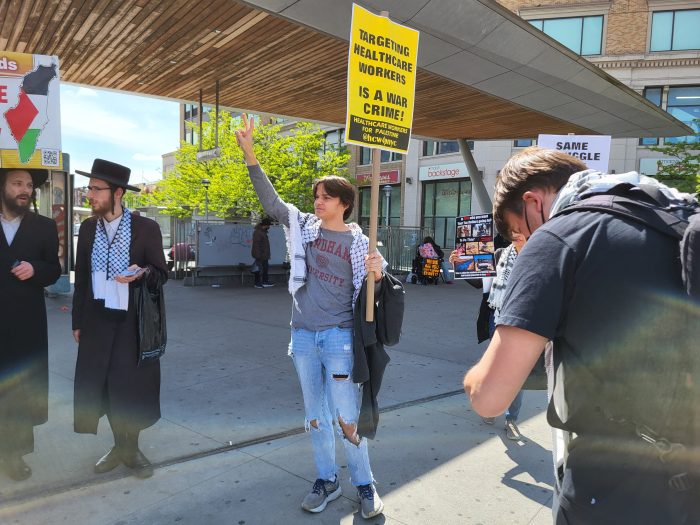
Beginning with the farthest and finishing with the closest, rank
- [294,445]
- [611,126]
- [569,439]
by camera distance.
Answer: [611,126], [294,445], [569,439]

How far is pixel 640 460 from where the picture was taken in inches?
48.4

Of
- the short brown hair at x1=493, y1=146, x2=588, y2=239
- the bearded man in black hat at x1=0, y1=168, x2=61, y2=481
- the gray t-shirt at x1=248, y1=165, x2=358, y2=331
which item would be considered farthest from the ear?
the bearded man in black hat at x1=0, y1=168, x2=61, y2=481

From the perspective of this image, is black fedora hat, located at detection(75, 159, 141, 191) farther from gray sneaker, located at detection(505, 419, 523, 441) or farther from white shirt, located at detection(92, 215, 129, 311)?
gray sneaker, located at detection(505, 419, 523, 441)

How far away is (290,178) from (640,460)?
2495cm

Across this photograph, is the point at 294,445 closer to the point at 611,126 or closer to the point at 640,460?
the point at 640,460

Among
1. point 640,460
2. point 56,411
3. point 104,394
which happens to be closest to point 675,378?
point 640,460

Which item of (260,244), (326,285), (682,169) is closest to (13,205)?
(326,285)

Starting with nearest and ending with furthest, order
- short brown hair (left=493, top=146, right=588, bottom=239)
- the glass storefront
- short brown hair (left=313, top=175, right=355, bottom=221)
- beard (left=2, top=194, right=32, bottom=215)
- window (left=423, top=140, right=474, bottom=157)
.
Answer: short brown hair (left=493, top=146, right=588, bottom=239) → short brown hair (left=313, top=175, right=355, bottom=221) → beard (left=2, top=194, right=32, bottom=215) → the glass storefront → window (left=423, top=140, right=474, bottom=157)

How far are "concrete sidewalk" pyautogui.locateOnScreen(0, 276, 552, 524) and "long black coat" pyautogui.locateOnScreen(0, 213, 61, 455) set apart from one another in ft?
1.11

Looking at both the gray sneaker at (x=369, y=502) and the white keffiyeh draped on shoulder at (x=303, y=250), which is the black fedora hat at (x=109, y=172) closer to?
the white keffiyeh draped on shoulder at (x=303, y=250)

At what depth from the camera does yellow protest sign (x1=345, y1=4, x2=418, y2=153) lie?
10.1 feet

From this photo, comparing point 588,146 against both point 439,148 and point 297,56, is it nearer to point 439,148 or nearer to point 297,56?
point 297,56

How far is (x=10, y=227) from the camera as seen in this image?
11.7 ft

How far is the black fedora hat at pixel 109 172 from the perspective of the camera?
3.52 meters
